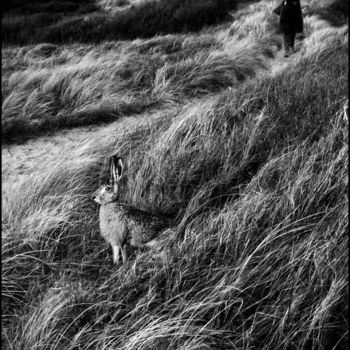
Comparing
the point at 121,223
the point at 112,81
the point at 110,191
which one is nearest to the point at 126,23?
the point at 112,81

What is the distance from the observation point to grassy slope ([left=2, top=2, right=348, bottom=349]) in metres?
2.15

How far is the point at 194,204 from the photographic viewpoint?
3.06 m

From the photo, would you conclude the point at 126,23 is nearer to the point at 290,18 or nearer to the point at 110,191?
the point at 290,18

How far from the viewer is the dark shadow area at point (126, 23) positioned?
467 inches

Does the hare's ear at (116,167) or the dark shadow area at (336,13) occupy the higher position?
the dark shadow area at (336,13)

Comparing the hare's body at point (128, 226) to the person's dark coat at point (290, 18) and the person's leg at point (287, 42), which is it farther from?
the person's dark coat at point (290, 18)

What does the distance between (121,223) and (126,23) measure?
10826mm

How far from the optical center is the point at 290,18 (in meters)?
9.38

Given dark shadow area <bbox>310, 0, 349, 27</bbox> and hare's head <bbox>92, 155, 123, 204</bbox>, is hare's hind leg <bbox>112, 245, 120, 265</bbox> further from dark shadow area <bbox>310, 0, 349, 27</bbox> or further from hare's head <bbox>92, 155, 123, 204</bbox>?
dark shadow area <bbox>310, 0, 349, 27</bbox>

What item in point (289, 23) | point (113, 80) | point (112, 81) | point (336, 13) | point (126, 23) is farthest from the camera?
point (336, 13)

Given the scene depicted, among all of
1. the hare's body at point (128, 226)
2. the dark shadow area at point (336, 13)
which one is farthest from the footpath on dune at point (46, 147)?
the dark shadow area at point (336, 13)

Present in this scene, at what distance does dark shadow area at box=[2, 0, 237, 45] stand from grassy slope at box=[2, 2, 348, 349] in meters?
8.31

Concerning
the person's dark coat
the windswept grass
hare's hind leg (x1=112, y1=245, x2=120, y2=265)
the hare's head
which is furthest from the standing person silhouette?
hare's hind leg (x1=112, y1=245, x2=120, y2=265)

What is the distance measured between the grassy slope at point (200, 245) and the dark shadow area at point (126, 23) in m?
8.31
